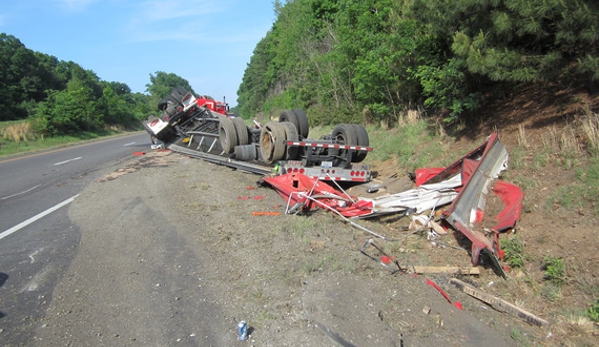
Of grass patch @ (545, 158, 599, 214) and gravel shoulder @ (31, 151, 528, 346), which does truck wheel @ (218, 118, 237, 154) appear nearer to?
gravel shoulder @ (31, 151, 528, 346)

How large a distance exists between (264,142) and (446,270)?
5.51 meters

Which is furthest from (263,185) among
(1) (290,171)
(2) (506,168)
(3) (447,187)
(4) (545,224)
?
(4) (545,224)

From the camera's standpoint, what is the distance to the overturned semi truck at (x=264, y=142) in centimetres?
828

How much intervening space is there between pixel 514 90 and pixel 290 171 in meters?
5.42

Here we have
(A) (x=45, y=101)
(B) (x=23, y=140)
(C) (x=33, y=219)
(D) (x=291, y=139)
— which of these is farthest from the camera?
(A) (x=45, y=101)

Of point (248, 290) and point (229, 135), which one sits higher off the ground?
point (229, 135)

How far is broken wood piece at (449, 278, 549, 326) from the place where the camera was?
3674 millimetres

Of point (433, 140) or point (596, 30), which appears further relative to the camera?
point (433, 140)

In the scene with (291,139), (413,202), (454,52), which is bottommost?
(413,202)

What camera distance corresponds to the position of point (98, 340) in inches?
123

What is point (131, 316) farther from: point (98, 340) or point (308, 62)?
point (308, 62)

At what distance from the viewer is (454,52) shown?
7.79 metres

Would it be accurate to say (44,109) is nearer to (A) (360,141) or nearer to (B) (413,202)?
(A) (360,141)

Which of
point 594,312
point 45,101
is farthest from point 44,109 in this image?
point 594,312
